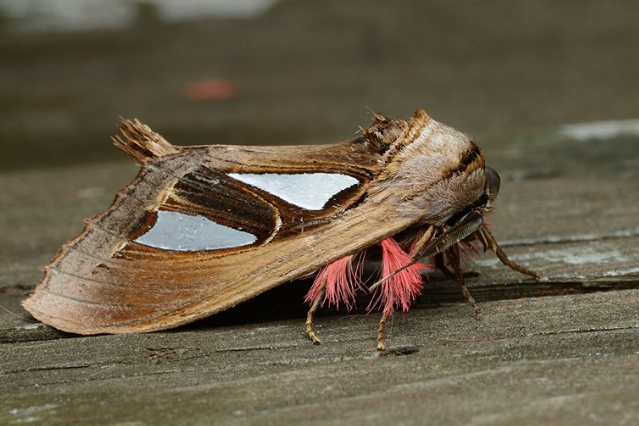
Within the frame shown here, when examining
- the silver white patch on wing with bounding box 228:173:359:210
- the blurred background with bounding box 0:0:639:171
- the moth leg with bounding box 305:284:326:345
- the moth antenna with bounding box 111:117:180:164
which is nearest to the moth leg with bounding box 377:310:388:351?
the moth leg with bounding box 305:284:326:345

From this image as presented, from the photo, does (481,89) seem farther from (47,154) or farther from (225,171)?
(225,171)

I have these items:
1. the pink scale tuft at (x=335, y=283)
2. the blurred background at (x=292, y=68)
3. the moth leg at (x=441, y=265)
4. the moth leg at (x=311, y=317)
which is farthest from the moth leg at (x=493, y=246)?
the blurred background at (x=292, y=68)

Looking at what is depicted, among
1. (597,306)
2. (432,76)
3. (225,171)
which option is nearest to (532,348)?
(597,306)

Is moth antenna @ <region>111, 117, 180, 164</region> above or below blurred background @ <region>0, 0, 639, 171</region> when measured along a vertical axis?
below

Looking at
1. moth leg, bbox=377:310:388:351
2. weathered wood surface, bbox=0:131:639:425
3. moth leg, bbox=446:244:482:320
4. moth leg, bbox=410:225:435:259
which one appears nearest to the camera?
weathered wood surface, bbox=0:131:639:425

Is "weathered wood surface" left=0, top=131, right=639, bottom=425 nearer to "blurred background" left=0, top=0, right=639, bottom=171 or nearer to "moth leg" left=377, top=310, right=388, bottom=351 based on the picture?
"moth leg" left=377, top=310, right=388, bottom=351

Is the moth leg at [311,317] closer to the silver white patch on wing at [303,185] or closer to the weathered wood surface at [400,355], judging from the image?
the weathered wood surface at [400,355]

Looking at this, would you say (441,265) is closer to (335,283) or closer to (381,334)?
(335,283)
